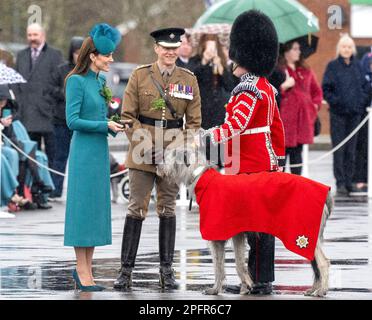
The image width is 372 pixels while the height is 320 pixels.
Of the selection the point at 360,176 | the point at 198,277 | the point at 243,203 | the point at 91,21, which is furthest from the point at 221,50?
the point at 91,21

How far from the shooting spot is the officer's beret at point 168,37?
1340 centimetres

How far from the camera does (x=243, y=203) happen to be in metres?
12.2

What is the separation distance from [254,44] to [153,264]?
2.82 m

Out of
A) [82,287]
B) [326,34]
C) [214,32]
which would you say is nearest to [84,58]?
[82,287]

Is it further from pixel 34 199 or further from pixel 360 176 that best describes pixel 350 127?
pixel 34 199

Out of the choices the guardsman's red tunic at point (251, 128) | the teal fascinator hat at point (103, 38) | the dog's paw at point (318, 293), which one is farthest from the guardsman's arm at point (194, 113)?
the dog's paw at point (318, 293)

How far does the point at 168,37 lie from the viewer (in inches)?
528

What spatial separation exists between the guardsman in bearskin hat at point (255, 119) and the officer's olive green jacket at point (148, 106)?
2.16 ft

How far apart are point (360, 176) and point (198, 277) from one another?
11857 mm

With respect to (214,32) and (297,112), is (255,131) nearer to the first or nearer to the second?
(214,32)

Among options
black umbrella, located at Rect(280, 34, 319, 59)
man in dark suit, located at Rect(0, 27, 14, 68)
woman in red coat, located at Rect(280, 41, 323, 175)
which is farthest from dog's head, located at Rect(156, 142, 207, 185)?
black umbrella, located at Rect(280, 34, 319, 59)

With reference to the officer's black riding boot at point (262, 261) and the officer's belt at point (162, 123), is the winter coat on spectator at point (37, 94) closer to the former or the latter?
the officer's belt at point (162, 123)
